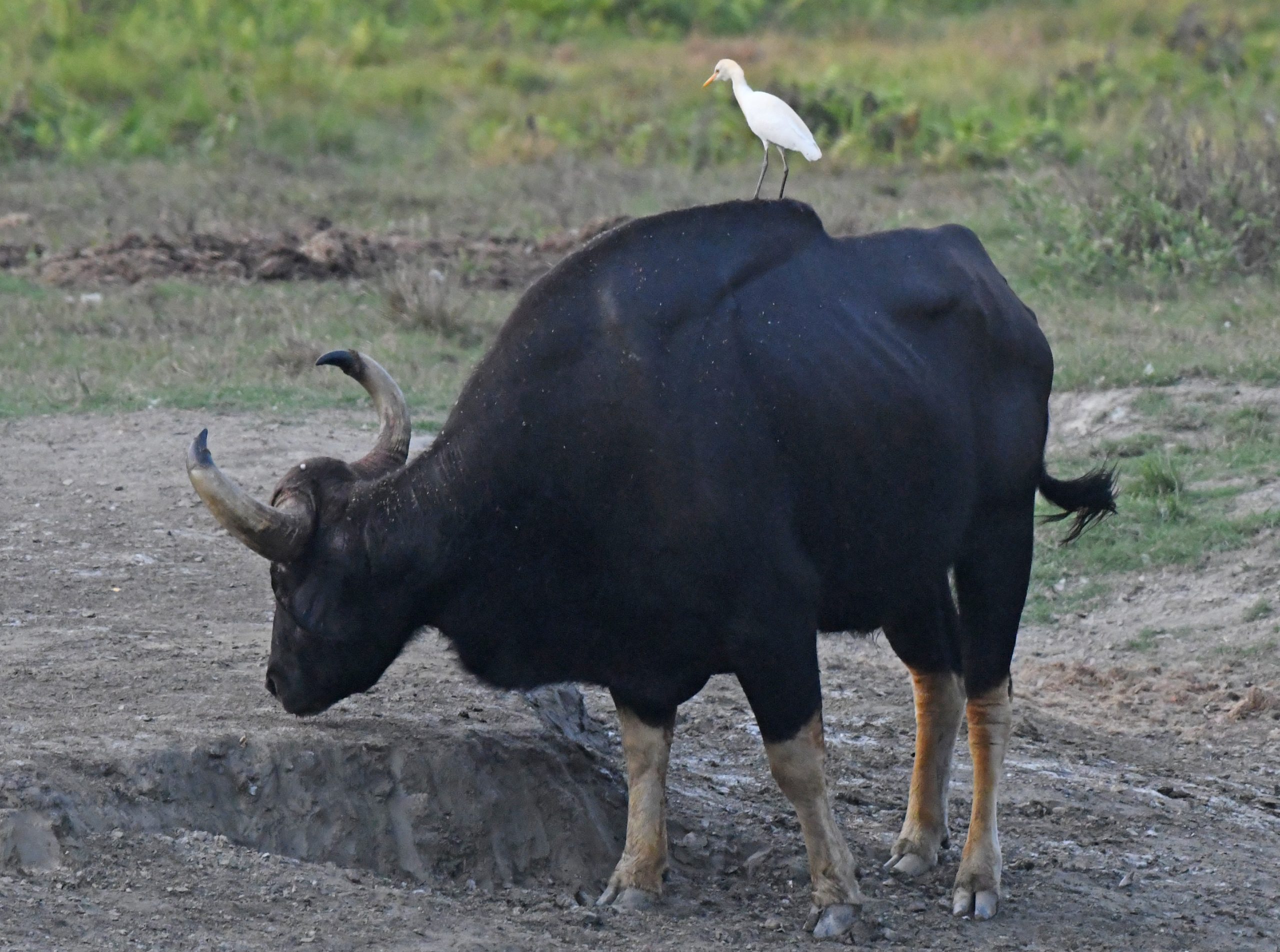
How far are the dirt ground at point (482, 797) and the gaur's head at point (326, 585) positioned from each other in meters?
0.22

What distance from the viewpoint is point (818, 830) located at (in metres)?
4.83

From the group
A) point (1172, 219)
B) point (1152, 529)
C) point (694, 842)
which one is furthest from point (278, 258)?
point (694, 842)

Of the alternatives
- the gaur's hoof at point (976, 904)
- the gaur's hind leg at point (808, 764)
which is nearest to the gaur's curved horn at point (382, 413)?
the gaur's hind leg at point (808, 764)

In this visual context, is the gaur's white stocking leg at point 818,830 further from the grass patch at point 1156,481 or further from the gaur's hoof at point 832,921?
the grass patch at point 1156,481

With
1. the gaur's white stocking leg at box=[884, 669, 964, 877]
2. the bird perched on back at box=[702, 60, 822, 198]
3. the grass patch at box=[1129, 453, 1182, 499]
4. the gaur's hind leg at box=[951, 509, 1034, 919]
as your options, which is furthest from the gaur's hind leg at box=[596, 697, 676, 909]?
the grass patch at box=[1129, 453, 1182, 499]

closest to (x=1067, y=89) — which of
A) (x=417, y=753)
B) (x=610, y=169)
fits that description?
(x=610, y=169)

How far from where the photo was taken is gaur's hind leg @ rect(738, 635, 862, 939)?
15.4 feet

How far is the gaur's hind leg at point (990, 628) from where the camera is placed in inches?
209

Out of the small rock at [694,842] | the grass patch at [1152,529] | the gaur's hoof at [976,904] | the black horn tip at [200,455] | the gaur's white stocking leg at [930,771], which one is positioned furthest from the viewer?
the grass patch at [1152,529]

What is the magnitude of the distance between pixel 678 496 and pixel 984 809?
1.50m

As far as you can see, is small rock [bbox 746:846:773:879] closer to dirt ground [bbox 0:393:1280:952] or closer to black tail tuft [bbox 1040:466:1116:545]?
dirt ground [bbox 0:393:1280:952]

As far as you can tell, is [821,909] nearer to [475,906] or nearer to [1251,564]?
[475,906]

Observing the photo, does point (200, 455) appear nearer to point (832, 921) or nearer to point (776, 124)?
point (832, 921)

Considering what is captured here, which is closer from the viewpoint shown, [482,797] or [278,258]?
[482,797]
